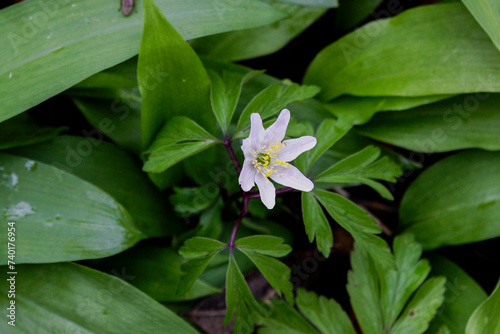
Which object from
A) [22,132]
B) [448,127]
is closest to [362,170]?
[448,127]

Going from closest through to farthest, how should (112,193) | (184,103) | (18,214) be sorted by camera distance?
(18,214), (184,103), (112,193)

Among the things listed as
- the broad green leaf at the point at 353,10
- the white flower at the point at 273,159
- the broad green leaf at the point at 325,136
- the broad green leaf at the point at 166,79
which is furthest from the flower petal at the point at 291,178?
the broad green leaf at the point at 353,10

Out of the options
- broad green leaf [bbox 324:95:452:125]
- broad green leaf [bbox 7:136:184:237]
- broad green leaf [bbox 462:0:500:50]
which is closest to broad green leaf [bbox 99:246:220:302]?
broad green leaf [bbox 7:136:184:237]

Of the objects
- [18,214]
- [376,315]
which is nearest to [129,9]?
[18,214]

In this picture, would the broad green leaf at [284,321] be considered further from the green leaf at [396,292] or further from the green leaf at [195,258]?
the green leaf at [195,258]

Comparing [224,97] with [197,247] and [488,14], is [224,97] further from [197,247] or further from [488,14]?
[488,14]

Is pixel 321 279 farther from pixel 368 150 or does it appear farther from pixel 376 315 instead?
pixel 368 150
